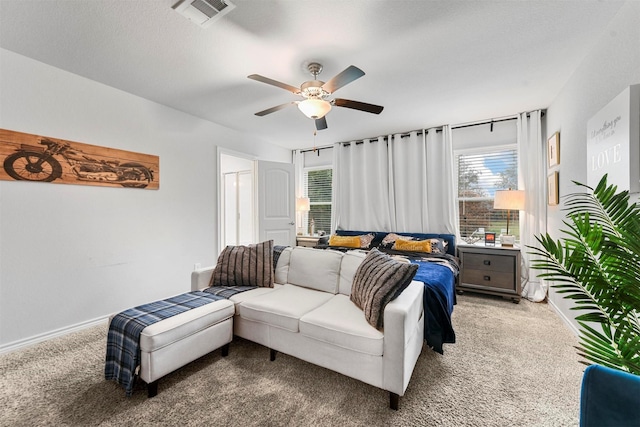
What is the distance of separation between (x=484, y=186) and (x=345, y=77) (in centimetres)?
319

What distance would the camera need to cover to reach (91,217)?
9.10ft

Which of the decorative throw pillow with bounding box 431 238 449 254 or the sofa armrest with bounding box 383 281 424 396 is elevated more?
the decorative throw pillow with bounding box 431 238 449 254

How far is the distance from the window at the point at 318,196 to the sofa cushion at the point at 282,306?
10.7 ft

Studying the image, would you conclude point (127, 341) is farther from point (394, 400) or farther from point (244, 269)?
point (394, 400)

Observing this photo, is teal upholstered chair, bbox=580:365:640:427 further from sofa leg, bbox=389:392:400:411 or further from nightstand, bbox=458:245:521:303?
nightstand, bbox=458:245:521:303

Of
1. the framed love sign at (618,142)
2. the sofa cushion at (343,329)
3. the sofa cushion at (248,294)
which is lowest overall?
the sofa cushion at (343,329)

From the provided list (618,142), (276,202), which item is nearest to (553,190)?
(618,142)

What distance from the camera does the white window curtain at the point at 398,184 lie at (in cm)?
419

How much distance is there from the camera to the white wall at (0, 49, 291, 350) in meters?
2.33

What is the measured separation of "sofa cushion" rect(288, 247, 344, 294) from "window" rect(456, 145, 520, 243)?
251 centimetres

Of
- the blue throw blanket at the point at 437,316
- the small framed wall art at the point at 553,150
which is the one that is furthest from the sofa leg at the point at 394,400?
the small framed wall art at the point at 553,150

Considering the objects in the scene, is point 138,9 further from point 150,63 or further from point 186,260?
point 186,260

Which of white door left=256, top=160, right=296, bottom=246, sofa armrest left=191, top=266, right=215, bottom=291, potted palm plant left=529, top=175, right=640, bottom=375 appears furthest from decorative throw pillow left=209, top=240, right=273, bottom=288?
potted palm plant left=529, top=175, right=640, bottom=375

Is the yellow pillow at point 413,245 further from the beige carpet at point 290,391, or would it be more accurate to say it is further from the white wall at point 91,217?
the white wall at point 91,217
